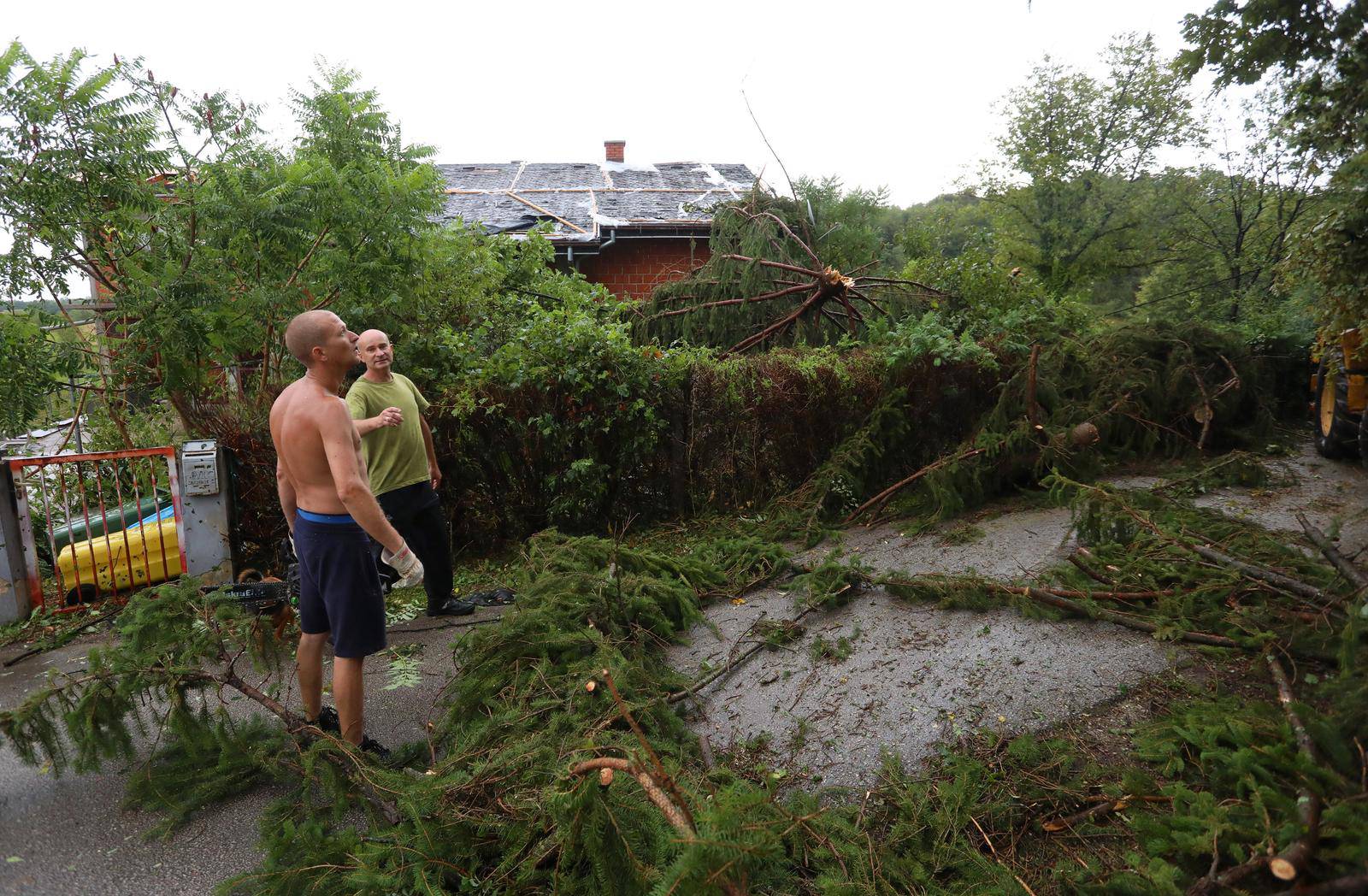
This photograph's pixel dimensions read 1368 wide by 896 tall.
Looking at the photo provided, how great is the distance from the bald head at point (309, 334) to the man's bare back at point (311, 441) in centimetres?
13

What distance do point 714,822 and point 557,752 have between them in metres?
1.22

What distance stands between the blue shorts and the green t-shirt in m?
1.60

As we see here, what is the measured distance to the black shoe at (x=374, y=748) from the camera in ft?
11.5

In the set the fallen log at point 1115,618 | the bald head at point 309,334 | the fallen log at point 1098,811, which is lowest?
the fallen log at point 1098,811

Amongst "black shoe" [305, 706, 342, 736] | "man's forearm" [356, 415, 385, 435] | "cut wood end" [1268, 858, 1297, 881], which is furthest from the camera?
"man's forearm" [356, 415, 385, 435]

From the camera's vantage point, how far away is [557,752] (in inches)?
118

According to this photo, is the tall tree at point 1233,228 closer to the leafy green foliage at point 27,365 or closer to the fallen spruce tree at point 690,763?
the fallen spruce tree at point 690,763

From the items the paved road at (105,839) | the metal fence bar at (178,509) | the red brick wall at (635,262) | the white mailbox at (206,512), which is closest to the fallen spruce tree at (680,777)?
the paved road at (105,839)

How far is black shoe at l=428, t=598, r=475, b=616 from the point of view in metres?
5.52

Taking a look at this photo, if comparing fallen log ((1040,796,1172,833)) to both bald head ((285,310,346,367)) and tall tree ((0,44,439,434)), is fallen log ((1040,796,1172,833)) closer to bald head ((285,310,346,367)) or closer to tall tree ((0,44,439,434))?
bald head ((285,310,346,367))

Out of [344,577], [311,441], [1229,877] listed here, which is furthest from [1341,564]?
[311,441]

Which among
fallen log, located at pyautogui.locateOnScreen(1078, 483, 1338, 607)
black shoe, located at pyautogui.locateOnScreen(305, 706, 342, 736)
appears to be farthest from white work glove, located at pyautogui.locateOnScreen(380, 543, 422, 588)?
fallen log, located at pyautogui.locateOnScreen(1078, 483, 1338, 607)

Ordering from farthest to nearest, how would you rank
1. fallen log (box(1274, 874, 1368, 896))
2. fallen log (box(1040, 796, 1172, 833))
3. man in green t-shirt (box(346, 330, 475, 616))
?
man in green t-shirt (box(346, 330, 475, 616)), fallen log (box(1040, 796, 1172, 833)), fallen log (box(1274, 874, 1368, 896))

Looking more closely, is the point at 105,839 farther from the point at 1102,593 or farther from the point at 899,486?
the point at 899,486
